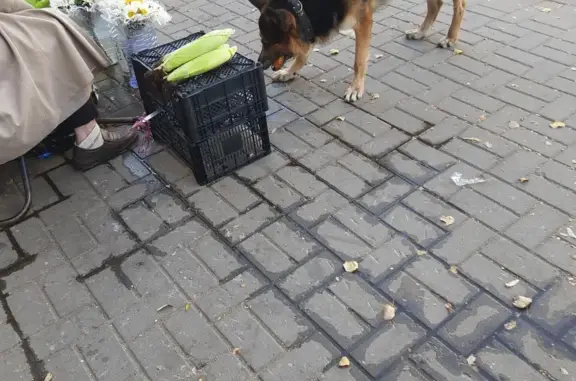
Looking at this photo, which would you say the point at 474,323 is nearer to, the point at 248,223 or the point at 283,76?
the point at 248,223

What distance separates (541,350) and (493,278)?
0.41m

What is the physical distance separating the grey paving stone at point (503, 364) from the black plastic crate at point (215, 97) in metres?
1.87

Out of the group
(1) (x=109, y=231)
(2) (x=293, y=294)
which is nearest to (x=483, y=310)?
(2) (x=293, y=294)

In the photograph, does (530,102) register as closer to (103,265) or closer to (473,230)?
(473,230)

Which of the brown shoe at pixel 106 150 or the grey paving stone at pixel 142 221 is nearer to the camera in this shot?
the grey paving stone at pixel 142 221

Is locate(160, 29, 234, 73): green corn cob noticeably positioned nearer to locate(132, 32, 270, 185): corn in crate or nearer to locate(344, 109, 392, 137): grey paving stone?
locate(132, 32, 270, 185): corn in crate

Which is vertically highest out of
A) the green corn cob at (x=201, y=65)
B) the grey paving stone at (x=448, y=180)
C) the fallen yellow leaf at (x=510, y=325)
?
the green corn cob at (x=201, y=65)

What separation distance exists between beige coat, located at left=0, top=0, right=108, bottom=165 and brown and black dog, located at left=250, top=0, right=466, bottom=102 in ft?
3.82

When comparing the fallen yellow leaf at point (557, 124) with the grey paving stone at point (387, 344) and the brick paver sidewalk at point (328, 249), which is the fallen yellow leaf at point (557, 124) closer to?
the brick paver sidewalk at point (328, 249)

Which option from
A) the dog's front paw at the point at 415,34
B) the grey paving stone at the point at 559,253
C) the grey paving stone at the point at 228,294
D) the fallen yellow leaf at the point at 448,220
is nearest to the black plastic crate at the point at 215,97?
the grey paving stone at the point at 228,294

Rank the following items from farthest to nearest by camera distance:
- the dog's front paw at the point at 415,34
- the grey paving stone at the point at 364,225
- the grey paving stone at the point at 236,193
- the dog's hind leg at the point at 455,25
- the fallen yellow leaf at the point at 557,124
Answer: the dog's front paw at the point at 415,34, the dog's hind leg at the point at 455,25, the fallen yellow leaf at the point at 557,124, the grey paving stone at the point at 236,193, the grey paving stone at the point at 364,225

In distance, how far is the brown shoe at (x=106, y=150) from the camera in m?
3.34

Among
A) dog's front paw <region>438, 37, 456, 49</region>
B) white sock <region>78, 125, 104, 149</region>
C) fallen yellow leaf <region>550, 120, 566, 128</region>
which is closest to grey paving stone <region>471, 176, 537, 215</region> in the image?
fallen yellow leaf <region>550, 120, 566, 128</region>

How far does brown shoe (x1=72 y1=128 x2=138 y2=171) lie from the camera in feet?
11.0
